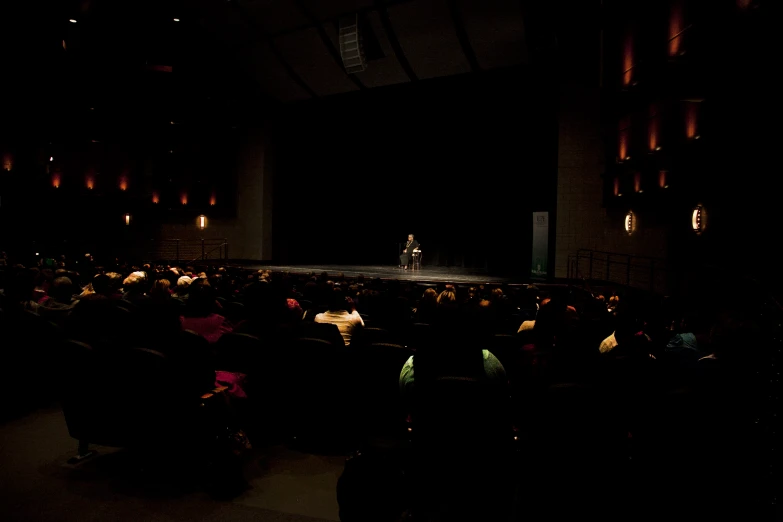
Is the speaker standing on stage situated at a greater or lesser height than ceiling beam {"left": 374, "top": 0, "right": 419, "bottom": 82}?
lesser

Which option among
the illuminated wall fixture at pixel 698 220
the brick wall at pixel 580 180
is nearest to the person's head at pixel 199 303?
the illuminated wall fixture at pixel 698 220

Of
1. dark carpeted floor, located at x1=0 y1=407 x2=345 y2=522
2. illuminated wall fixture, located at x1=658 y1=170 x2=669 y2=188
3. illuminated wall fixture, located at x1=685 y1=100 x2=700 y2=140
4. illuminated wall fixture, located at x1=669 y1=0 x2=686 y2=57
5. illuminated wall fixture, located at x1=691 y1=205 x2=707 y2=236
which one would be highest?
illuminated wall fixture, located at x1=669 y1=0 x2=686 y2=57

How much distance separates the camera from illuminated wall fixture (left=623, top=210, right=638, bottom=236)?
40.8ft

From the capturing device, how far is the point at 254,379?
369cm

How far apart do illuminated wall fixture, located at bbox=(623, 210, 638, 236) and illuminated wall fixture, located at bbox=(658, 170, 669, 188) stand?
1.86 m

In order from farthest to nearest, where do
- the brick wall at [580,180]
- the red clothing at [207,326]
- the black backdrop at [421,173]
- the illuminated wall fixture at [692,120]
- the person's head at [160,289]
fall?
the black backdrop at [421,173]
the brick wall at [580,180]
the illuminated wall fixture at [692,120]
the person's head at [160,289]
the red clothing at [207,326]

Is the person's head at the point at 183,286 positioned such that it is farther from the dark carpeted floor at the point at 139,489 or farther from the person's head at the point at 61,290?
the dark carpeted floor at the point at 139,489

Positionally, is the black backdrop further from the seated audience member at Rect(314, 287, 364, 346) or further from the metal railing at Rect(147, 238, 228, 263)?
the seated audience member at Rect(314, 287, 364, 346)

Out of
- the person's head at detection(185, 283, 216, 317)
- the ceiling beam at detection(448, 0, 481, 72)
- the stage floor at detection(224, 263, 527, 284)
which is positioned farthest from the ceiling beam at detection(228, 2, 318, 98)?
the person's head at detection(185, 283, 216, 317)

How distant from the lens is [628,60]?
36.9 feet

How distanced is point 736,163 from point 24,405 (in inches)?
358

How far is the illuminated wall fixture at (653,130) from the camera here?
34.8ft

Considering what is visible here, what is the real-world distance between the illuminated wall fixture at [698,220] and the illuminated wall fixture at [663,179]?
134 centimetres

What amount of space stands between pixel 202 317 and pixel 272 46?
1388 cm
